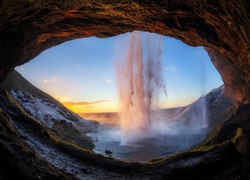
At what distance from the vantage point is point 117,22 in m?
10.3

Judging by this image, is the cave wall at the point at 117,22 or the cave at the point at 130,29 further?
the cave wall at the point at 117,22

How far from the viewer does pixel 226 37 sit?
8367mm

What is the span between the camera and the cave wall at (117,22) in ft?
21.5

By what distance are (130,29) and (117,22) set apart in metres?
1.29

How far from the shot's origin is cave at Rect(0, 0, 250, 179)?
246 inches

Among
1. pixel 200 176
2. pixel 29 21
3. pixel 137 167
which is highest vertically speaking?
pixel 29 21

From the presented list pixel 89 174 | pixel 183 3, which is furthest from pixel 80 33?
pixel 89 174

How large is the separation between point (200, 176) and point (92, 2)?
26.6 feet

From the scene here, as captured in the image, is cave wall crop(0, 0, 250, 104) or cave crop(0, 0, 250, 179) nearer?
cave crop(0, 0, 250, 179)

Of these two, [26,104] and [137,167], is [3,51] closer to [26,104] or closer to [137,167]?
[137,167]

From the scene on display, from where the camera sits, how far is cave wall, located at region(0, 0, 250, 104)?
6.55 metres

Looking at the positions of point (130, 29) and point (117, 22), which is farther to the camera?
point (130, 29)

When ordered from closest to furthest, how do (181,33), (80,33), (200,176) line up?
(200,176) < (181,33) < (80,33)

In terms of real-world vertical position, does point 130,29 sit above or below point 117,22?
above
